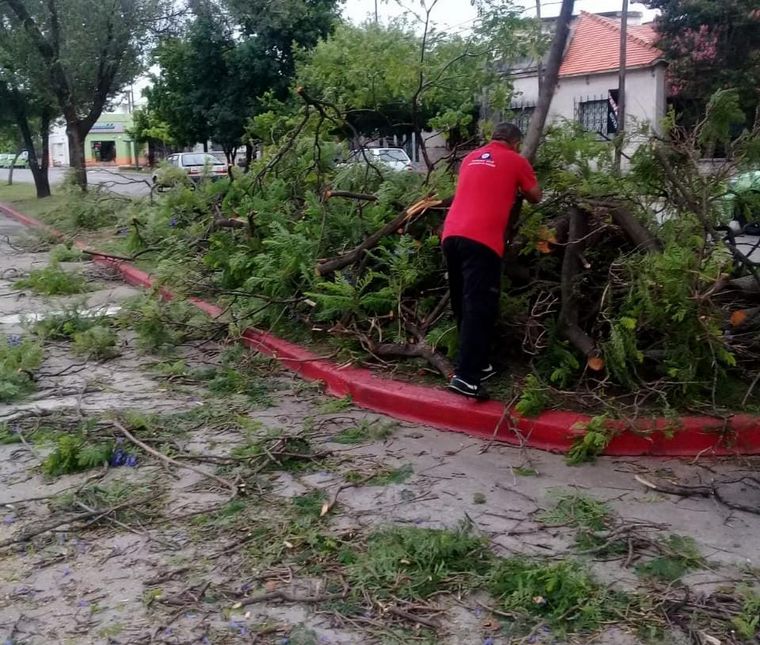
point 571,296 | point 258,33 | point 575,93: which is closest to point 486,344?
point 571,296

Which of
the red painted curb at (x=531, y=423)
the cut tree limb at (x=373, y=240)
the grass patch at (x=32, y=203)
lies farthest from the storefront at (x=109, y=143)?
the red painted curb at (x=531, y=423)

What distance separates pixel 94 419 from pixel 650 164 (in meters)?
3.87

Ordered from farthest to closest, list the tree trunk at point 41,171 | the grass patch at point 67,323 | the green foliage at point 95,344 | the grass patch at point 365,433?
the tree trunk at point 41,171 → the grass patch at point 67,323 → the green foliage at point 95,344 → the grass patch at point 365,433

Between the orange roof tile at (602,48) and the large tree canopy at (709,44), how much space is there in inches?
45.7

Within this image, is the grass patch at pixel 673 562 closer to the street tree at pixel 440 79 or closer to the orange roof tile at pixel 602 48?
the street tree at pixel 440 79

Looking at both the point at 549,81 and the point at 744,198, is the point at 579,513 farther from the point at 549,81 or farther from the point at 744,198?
the point at 549,81

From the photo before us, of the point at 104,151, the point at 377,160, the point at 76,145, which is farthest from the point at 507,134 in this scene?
the point at 104,151

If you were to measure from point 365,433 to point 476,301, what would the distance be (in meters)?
1.03

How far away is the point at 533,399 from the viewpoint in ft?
17.8

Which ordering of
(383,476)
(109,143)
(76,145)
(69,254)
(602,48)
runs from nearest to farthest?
(383,476)
(69,254)
(76,145)
(602,48)
(109,143)

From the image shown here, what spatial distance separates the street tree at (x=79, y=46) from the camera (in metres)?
21.7

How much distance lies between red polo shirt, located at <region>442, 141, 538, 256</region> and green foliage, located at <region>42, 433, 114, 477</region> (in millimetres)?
2392

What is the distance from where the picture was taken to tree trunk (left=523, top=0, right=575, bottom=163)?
6473 mm

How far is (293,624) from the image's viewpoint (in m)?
3.56
